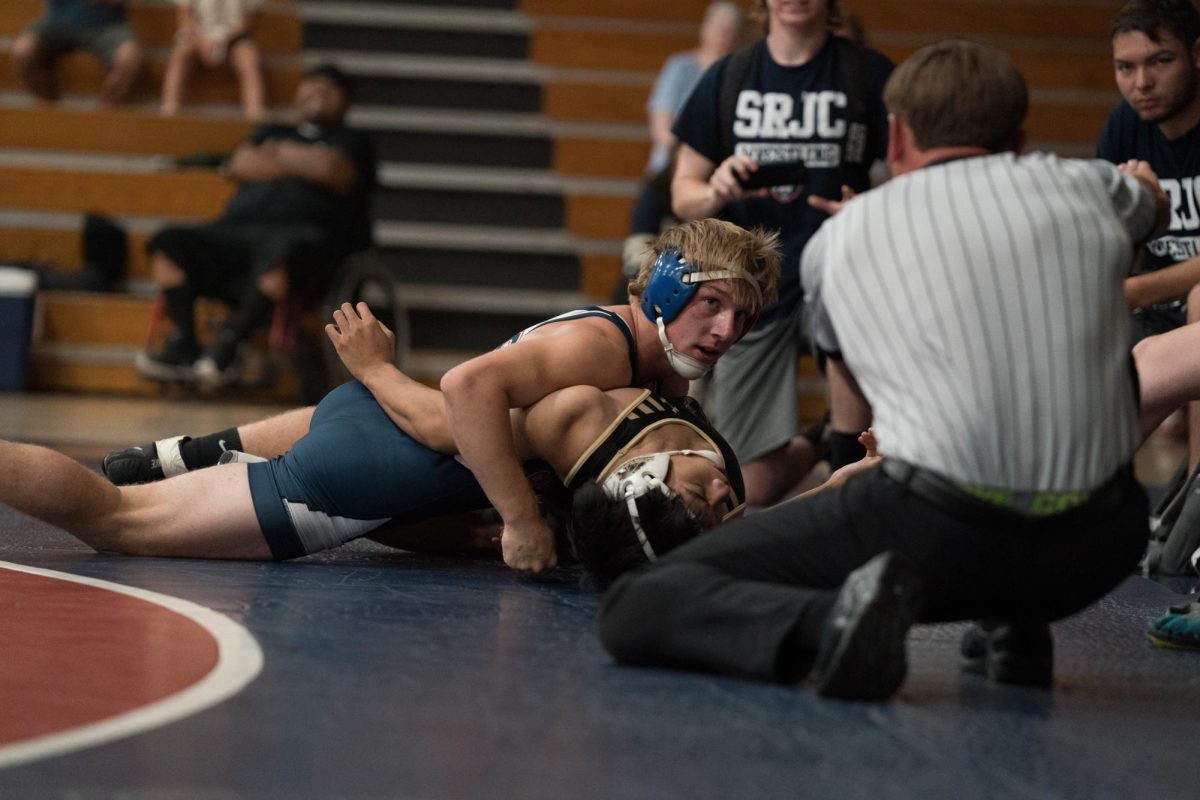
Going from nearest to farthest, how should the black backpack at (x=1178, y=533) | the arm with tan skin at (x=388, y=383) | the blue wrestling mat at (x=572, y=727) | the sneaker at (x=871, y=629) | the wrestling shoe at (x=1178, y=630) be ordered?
the blue wrestling mat at (x=572, y=727), the sneaker at (x=871, y=629), the wrestling shoe at (x=1178, y=630), the arm with tan skin at (x=388, y=383), the black backpack at (x=1178, y=533)

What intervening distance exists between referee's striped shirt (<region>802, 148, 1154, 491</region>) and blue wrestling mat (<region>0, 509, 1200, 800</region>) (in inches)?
15.4

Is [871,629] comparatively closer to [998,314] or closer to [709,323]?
[998,314]

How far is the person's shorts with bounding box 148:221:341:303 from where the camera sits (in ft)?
27.2

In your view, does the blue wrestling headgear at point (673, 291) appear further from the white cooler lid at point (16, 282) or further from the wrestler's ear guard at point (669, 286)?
the white cooler lid at point (16, 282)

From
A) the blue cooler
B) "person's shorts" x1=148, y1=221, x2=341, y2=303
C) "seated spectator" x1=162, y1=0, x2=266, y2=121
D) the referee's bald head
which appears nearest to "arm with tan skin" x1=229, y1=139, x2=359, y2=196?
"person's shorts" x1=148, y1=221, x2=341, y2=303

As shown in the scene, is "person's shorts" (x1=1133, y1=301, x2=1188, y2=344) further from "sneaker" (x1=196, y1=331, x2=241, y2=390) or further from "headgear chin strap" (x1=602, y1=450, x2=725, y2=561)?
"sneaker" (x1=196, y1=331, x2=241, y2=390)

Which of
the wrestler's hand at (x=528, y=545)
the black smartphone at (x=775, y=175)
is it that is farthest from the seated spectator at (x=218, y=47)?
the wrestler's hand at (x=528, y=545)

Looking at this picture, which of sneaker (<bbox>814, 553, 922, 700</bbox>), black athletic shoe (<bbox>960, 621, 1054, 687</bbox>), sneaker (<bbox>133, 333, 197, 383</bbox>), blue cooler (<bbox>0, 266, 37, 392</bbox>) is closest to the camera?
sneaker (<bbox>814, 553, 922, 700</bbox>)

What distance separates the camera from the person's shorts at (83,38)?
962 centimetres

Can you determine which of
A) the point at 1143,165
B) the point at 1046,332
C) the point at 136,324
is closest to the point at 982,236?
the point at 1046,332

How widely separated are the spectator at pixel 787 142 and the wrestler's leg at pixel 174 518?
67.8 inches

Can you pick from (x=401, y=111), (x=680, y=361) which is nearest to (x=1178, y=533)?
(x=680, y=361)

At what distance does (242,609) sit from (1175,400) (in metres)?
2.00

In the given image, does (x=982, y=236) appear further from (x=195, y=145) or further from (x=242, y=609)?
(x=195, y=145)
